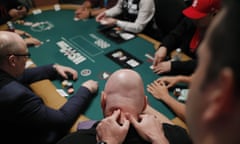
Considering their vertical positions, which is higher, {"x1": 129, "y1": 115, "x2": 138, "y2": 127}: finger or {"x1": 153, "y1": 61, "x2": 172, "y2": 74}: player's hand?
{"x1": 129, "y1": 115, "x2": 138, "y2": 127}: finger

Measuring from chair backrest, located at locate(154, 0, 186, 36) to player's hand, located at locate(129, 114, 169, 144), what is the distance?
1.59 meters

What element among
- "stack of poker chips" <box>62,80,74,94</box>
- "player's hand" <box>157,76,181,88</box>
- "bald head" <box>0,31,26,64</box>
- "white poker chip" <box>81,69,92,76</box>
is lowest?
"stack of poker chips" <box>62,80,74,94</box>

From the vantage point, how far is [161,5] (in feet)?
9.37

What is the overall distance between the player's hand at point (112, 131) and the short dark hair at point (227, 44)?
774mm

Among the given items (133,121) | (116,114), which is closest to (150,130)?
(133,121)

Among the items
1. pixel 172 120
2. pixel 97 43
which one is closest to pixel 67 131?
pixel 172 120

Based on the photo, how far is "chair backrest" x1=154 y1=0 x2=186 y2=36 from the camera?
2.71 m

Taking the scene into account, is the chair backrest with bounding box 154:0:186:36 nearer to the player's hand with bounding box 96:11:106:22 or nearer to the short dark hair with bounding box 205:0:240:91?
the player's hand with bounding box 96:11:106:22

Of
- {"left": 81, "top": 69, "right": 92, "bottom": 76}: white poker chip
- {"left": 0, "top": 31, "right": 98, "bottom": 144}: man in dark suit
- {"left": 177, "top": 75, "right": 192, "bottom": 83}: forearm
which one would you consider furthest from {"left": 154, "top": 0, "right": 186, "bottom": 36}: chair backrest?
{"left": 0, "top": 31, "right": 98, "bottom": 144}: man in dark suit

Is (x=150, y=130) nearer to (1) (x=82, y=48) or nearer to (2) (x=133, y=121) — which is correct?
(2) (x=133, y=121)

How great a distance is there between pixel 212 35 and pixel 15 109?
1333 mm

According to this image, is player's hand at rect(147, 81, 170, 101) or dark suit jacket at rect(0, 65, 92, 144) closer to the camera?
dark suit jacket at rect(0, 65, 92, 144)

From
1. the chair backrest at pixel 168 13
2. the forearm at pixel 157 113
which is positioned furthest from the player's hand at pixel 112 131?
the chair backrest at pixel 168 13

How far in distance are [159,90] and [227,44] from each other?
141cm
